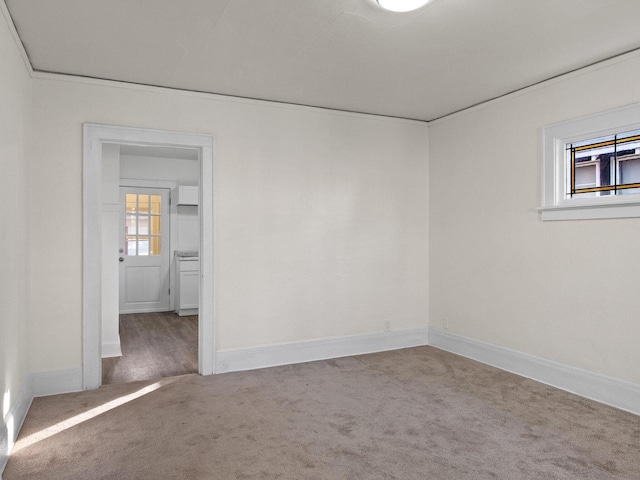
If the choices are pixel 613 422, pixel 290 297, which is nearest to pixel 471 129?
pixel 290 297

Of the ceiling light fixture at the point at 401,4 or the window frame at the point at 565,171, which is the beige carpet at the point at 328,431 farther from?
the ceiling light fixture at the point at 401,4

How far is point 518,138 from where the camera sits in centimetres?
414

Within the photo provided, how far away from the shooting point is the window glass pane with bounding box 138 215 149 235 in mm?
7656

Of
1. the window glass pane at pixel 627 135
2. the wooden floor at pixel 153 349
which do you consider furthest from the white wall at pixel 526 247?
the wooden floor at pixel 153 349

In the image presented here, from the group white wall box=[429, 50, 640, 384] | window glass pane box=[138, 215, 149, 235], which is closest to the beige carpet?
white wall box=[429, 50, 640, 384]

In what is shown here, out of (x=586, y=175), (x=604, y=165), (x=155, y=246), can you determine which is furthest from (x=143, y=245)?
(x=604, y=165)

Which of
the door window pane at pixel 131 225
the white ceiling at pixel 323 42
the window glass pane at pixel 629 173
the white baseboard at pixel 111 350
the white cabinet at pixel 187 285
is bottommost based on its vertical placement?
the white baseboard at pixel 111 350

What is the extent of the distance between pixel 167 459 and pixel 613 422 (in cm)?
284

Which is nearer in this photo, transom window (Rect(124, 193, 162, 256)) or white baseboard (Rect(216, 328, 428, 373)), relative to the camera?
white baseboard (Rect(216, 328, 428, 373))

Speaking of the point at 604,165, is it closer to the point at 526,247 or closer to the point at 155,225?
the point at 526,247

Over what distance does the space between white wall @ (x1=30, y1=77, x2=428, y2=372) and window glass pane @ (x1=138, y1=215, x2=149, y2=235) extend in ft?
13.1

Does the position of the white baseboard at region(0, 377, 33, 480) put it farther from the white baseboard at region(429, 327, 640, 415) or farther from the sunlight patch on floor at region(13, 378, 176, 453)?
the white baseboard at region(429, 327, 640, 415)

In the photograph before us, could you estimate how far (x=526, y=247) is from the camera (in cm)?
407

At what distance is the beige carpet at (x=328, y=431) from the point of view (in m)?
2.49
